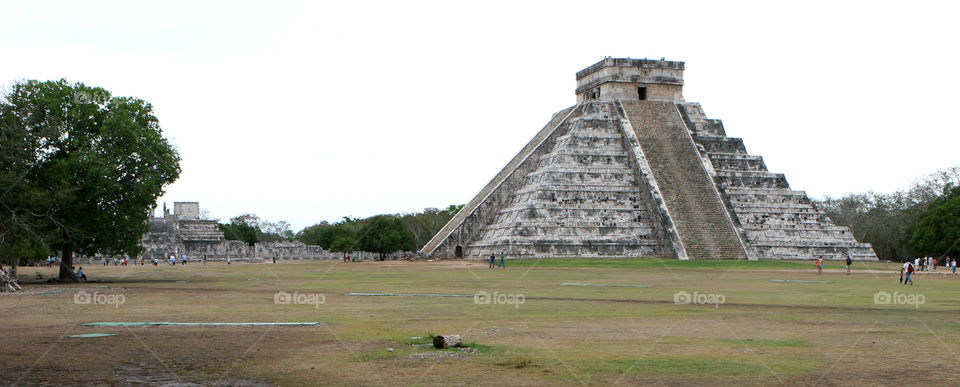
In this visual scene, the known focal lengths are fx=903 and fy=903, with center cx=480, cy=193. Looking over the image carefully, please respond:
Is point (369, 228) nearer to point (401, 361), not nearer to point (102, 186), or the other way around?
point (102, 186)

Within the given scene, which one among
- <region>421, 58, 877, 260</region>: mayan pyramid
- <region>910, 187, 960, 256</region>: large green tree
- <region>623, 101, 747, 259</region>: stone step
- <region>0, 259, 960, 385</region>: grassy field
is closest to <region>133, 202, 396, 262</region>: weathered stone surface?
<region>421, 58, 877, 260</region>: mayan pyramid

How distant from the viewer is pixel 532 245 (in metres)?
45.8

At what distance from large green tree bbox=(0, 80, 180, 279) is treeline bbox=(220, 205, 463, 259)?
33161 millimetres

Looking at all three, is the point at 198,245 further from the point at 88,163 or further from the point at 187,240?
the point at 88,163

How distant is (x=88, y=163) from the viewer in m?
27.7

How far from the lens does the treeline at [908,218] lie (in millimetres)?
52656

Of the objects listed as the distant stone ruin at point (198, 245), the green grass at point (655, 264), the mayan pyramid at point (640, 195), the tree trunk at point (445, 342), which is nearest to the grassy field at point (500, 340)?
the tree trunk at point (445, 342)

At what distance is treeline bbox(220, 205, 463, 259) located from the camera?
210 ft

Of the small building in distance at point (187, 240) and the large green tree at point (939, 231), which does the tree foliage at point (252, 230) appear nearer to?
the small building in distance at point (187, 240)

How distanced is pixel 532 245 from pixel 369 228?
21.9 m

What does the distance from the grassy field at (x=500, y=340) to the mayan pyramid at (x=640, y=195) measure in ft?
87.2

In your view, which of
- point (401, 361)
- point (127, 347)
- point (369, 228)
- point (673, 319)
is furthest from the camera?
point (369, 228)

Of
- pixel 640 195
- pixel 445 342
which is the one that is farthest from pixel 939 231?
pixel 445 342

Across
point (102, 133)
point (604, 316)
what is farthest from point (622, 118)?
point (604, 316)
